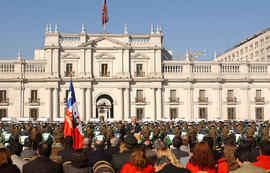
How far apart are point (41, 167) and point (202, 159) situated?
10.1 ft

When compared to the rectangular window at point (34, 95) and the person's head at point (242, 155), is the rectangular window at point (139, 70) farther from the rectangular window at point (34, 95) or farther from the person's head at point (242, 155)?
the person's head at point (242, 155)

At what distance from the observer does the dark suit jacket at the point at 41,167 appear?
6.07m

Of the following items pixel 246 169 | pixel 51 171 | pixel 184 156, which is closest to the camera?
pixel 246 169

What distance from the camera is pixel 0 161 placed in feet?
18.6

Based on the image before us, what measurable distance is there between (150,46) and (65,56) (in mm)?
12444

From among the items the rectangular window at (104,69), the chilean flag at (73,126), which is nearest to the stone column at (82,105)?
the rectangular window at (104,69)

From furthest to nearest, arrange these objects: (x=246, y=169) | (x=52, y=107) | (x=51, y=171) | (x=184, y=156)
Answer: (x=52, y=107) → (x=184, y=156) → (x=51, y=171) → (x=246, y=169)

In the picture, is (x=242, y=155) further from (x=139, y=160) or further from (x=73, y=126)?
(x=73, y=126)

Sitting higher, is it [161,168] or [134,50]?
[134,50]

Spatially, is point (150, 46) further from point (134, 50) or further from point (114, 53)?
point (114, 53)

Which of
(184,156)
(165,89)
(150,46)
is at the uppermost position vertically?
(150,46)

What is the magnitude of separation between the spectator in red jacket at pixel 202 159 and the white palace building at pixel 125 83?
38.7 metres

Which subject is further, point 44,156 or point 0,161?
point 44,156

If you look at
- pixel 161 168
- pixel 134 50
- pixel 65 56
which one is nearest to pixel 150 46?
pixel 134 50
